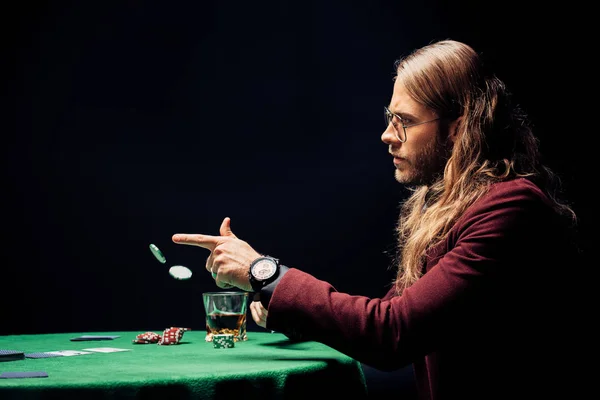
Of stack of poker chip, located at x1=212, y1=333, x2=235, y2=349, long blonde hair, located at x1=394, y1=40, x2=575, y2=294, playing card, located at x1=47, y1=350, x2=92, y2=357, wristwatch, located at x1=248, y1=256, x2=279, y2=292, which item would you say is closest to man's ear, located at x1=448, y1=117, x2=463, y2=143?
long blonde hair, located at x1=394, y1=40, x2=575, y2=294

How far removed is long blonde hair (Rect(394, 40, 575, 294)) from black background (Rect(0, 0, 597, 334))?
7.34 ft

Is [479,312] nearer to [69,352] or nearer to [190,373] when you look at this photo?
[190,373]

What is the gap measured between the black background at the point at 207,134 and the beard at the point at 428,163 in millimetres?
2292

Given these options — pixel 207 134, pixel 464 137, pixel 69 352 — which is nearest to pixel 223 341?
pixel 69 352

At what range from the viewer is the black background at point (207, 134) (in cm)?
371

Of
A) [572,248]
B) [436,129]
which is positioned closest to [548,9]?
[436,129]

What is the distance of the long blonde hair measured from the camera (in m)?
1.53

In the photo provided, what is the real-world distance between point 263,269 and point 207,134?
8.64 ft

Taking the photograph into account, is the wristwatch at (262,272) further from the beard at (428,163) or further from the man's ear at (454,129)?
the man's ear at (454,129)

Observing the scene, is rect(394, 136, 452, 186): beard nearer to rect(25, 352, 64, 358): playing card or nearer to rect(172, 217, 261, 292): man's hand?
rect(172, 217, 261, 292): man's hand

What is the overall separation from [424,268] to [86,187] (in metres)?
2.83

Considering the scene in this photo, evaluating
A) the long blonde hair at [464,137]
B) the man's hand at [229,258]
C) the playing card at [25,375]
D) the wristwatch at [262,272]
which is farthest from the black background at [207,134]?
the playing card at [25,375]

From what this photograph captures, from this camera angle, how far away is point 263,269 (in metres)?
1.43

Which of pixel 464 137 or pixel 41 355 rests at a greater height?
pixel 464 137
